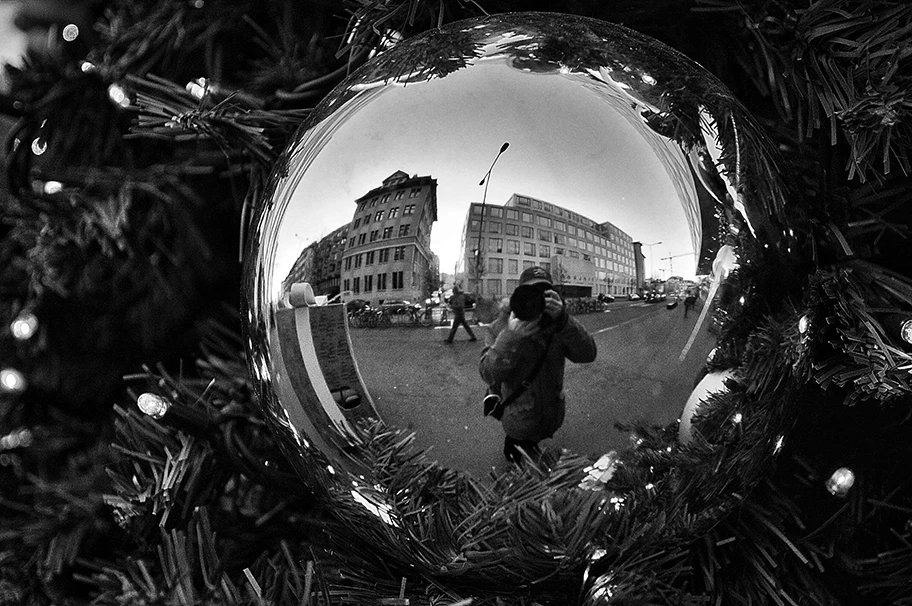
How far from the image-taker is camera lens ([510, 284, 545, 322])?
1.01ft

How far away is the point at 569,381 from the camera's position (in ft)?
1.03

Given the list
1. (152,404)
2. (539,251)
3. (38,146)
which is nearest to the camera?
(539,251)

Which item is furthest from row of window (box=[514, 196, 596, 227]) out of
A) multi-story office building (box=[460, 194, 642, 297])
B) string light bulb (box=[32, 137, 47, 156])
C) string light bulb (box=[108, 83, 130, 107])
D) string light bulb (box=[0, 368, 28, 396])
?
string light bulb (box=[0, 368, 28, 396])

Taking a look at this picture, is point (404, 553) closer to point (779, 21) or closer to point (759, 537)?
point (759, 537)

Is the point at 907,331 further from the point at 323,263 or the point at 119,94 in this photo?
the point at 119,94

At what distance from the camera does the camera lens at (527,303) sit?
1.01 ft

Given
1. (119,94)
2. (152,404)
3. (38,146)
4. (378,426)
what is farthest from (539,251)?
(38,146)

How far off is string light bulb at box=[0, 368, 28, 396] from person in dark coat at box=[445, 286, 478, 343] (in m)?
0.51

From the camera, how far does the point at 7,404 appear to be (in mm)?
664

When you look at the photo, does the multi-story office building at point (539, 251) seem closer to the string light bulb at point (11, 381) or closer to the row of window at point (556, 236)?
the row of window at point (556, 236)

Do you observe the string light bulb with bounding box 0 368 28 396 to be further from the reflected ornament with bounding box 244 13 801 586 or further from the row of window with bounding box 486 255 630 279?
the row of window with bounding box 486 255 630 279

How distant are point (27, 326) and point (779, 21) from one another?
1.91ft

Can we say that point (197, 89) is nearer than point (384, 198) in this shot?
No

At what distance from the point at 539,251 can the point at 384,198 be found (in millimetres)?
69
